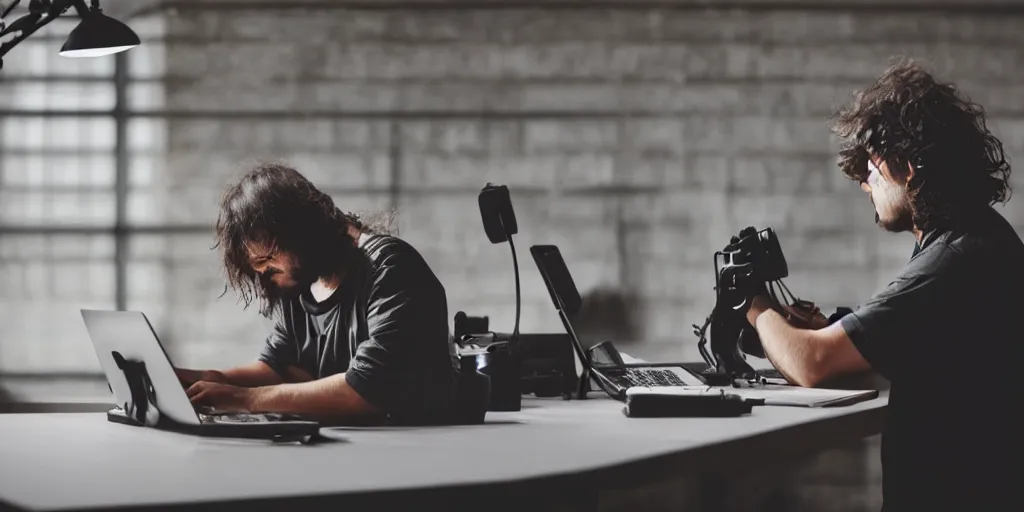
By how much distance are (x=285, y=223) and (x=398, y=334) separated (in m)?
0.44

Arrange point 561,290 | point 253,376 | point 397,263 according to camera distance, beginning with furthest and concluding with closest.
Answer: point 561,290
point 253,376
point 397,263

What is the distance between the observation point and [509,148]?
365cm

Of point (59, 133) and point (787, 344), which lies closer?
point (787, 344)

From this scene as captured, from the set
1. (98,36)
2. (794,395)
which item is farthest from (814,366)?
(98,36)

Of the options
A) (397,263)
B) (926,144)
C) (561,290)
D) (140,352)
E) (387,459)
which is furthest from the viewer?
(561,290)

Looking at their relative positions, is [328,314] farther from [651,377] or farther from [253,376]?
[651,377]

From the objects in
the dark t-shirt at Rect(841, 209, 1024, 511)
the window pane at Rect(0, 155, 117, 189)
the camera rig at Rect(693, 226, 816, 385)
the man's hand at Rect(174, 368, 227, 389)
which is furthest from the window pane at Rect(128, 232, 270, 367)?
the dark t-shirt at Rect(841, 209, 1024, 511)

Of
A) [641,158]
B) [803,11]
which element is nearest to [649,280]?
[641,158]

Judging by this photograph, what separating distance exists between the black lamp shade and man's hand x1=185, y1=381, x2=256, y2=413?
129 cm

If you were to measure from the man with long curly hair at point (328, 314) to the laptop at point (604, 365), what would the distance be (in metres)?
0.67

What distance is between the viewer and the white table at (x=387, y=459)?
109 cm

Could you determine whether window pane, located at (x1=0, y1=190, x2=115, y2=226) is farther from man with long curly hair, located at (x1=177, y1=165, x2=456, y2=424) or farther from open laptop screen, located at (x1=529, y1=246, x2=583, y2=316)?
open laptop screen, located at (x1=529, y1=246, x2=583, y2=316)

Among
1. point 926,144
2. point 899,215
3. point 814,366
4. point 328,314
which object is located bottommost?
point 814,366

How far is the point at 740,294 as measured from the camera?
246 centimetres
